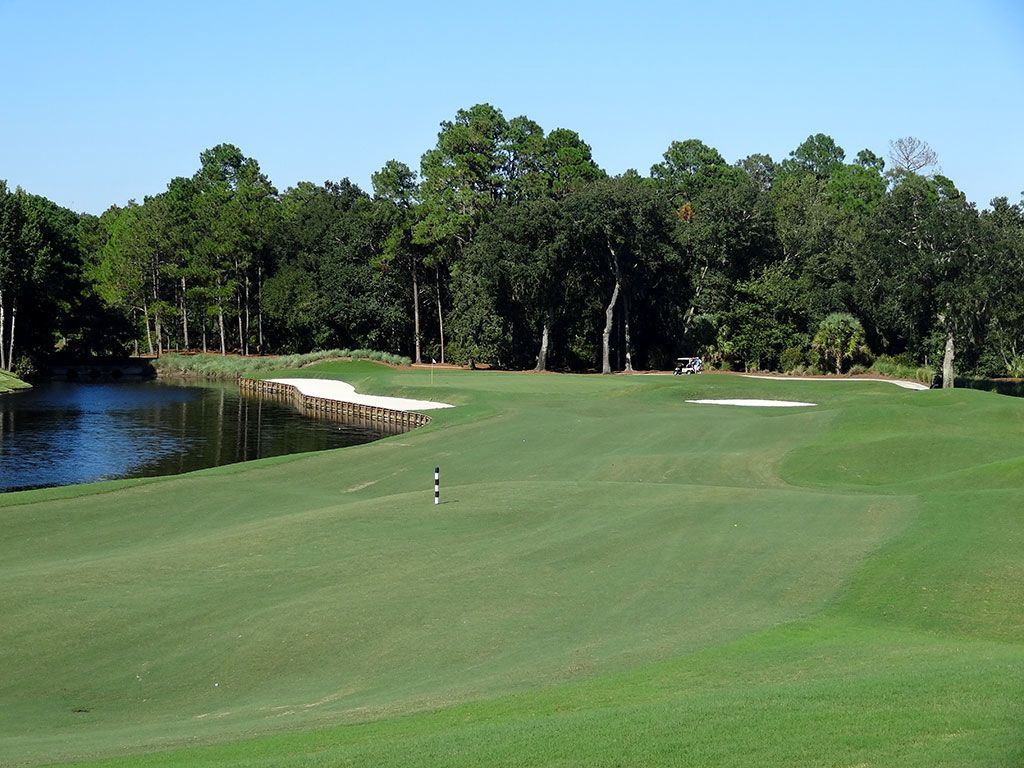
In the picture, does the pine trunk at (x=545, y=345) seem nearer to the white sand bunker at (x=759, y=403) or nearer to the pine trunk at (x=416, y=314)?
the pine trunk at (x=416, y=314)

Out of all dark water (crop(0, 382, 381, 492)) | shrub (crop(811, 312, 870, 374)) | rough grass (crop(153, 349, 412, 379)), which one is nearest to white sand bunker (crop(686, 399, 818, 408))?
dark water (crop(0, 382, 381, 492))

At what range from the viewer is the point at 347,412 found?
2813 inches

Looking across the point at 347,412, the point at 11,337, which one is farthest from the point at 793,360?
the point at 11,337

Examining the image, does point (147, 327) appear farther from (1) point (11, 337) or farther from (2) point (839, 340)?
(2) point (839, 340)

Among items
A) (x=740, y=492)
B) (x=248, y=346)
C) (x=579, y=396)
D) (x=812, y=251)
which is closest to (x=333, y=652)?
(x=740, y=492)

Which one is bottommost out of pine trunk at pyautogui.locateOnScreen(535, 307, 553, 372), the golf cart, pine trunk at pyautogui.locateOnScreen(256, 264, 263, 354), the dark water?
the dark water

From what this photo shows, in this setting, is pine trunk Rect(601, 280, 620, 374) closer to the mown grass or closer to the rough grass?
the rough grass

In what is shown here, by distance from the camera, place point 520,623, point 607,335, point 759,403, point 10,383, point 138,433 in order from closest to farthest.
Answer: point 520,623, point 138,433, point 759,403, point 10,383, point 607,335

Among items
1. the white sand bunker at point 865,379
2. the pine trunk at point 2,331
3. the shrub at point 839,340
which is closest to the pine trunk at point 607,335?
the white sand bunker at point 865,379

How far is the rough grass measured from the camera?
98.4 m

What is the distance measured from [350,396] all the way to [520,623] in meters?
59.6

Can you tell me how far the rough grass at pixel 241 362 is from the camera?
9844 centimetres

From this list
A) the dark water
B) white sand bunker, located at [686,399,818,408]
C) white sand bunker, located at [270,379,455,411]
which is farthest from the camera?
white sand bunker, located at [270,379,455,411]

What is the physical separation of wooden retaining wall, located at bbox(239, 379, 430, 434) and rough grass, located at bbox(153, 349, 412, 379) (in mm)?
9412
